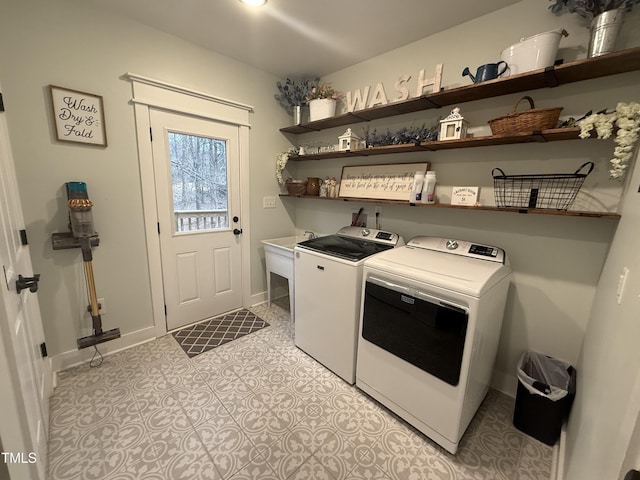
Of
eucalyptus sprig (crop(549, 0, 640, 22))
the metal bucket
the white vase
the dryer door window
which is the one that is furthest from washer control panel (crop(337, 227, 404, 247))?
eucalyptus sprig (crop(549, 0, 640, 22))

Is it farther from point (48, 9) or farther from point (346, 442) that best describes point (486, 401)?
point (48, 9)

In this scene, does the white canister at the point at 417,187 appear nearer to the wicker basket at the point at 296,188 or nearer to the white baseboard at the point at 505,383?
the wicker basket at the point at 296,188

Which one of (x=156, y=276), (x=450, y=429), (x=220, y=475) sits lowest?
(x=220, y=475)

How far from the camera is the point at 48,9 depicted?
162 centimetres

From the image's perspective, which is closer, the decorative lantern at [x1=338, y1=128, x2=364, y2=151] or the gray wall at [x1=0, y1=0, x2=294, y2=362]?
the gray wall at [x1=0, y1=0, x2=294, y2=362]

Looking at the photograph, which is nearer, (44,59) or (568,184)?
(568,184)

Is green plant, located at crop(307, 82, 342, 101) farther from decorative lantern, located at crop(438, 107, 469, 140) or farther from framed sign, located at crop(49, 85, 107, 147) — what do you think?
framed sign, located at crop(49, 85, 107, 147)

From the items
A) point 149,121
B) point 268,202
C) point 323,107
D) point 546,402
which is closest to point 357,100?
point 323,107

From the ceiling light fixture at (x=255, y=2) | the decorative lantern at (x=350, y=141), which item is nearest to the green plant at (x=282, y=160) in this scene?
the decorative lantern at (x=350, y=141)

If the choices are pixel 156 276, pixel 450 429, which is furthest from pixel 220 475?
pixel 156 276

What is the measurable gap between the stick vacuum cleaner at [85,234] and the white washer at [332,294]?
4.70ft

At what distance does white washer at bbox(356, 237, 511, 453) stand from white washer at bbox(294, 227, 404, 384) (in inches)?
3.5

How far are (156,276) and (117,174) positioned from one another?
89 cm

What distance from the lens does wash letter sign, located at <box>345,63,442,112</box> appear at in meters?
1.87
